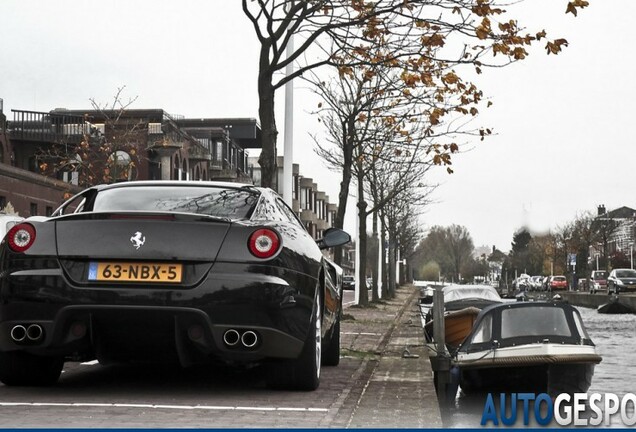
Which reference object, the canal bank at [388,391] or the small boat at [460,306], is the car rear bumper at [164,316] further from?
the small boat at [460,306]

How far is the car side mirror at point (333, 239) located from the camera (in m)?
10.1

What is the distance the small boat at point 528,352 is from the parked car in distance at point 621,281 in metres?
59.6

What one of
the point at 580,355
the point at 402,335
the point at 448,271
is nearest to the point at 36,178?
the point at 402,335

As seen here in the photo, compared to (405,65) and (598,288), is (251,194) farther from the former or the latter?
(598,288)

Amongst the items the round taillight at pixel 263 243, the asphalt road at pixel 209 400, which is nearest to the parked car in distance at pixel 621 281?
the asphalt road at pixel 209 400

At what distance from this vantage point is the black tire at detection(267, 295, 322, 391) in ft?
26.9

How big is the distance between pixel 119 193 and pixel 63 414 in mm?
2199

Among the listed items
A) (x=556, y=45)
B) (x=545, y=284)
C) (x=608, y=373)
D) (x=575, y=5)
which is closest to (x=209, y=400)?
(x=575, y=5)

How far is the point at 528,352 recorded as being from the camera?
1187 centimetres

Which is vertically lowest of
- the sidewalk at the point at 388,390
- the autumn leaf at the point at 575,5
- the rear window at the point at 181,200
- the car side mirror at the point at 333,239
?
the sidewalk at the point at 388,390

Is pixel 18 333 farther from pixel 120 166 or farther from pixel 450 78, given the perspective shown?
pixel 120 166

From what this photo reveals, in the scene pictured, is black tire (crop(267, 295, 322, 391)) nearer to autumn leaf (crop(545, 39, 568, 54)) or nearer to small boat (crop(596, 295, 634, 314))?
autumn leaf (crop(545, 39, 568, 54))

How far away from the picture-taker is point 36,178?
53.4 metres

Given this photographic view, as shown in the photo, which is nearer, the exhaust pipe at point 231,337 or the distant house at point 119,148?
the exhaust pipe at point 231,337
